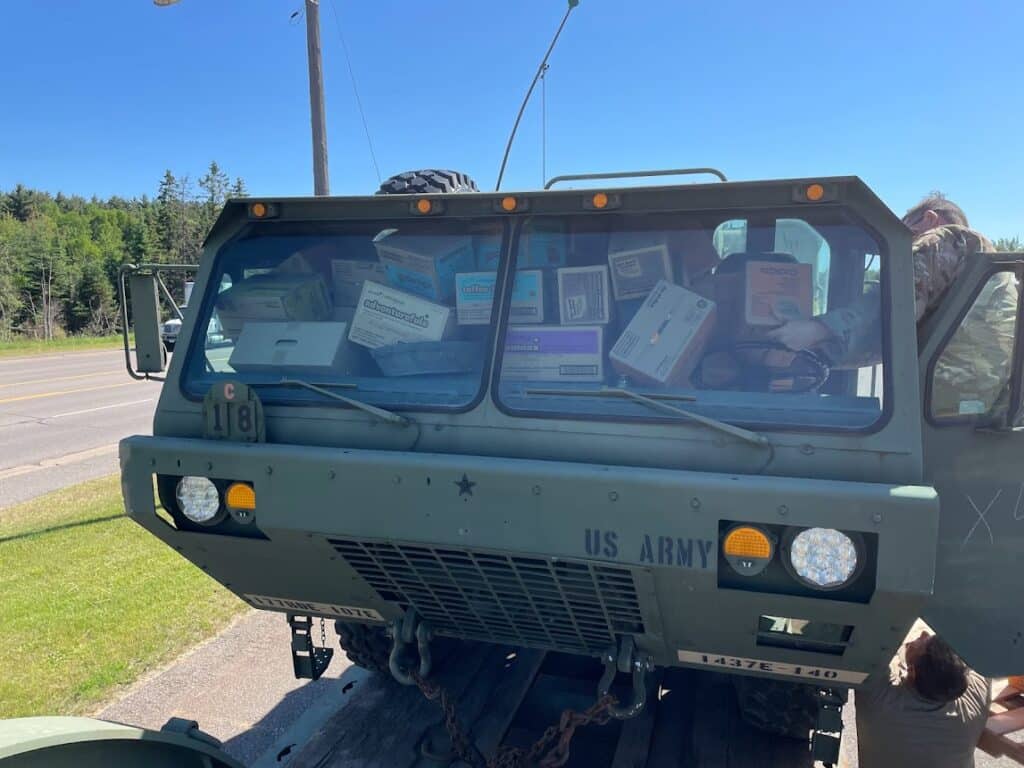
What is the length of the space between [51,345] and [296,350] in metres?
33.4

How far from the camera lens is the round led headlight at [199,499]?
2414mm

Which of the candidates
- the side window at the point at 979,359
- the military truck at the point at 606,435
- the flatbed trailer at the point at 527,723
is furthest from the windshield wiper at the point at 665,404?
the flatbed trailer at the point at 527,723

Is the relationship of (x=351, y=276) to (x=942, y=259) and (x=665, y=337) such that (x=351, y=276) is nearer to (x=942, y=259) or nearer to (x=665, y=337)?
(x=665, y=337)

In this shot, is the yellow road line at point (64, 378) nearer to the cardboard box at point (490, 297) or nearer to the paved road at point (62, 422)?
the paved road at point (62, 422)

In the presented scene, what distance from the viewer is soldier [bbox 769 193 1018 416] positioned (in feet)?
7.32

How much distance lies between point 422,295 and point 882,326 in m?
1.44

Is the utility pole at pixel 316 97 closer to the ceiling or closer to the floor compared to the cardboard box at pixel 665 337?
closer to the ceiling

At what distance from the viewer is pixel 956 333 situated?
2.31m

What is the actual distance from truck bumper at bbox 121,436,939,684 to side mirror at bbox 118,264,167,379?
697 mm

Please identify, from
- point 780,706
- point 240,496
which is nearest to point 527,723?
point 780,706

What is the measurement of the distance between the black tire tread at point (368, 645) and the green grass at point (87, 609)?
5.37 ft

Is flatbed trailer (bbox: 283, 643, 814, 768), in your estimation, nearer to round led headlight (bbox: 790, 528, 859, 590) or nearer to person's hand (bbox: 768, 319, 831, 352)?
round led headlight (bbox: 790, 528, 859, 590)

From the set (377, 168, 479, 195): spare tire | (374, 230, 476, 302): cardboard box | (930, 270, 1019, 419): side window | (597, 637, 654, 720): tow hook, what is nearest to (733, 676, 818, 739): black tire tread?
(597, 637, 654, 720): tow hook

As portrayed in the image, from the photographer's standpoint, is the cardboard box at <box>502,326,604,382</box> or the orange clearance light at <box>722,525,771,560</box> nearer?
the orange clearance light at <box>722,525,771,560</box>
